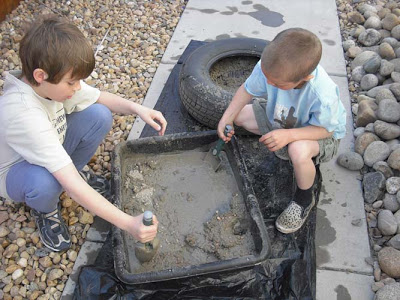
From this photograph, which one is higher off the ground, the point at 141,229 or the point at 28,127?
the point at 28,127

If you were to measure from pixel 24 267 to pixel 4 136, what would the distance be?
29.2 inches

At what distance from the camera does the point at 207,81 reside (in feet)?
9.62

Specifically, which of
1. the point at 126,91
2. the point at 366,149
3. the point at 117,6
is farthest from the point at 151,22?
the point at 366,149

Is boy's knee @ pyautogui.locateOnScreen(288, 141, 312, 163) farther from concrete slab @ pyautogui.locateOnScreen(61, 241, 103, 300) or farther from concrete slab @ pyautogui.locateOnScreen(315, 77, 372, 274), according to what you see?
concrete slab @ pyautogui.locateOnScreen(61, 241, 103, 300)

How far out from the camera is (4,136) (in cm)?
199

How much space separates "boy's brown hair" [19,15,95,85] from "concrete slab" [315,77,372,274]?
153 cm

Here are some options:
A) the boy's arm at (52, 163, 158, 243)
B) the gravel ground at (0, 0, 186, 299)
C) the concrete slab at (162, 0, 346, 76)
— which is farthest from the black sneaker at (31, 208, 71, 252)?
the concrete slab at (162, 0, 346, 76)

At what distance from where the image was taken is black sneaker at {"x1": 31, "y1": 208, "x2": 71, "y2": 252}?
2369 mm

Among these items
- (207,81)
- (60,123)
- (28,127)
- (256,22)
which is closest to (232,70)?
(207,81)

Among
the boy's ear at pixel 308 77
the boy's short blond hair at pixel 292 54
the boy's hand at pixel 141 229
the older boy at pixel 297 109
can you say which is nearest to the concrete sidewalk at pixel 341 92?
the older boy at pixel 297 109

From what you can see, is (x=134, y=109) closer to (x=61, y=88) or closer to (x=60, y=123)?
(x=60, y=123)

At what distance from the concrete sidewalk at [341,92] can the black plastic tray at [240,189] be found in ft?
1.24

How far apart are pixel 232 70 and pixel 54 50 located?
69.6 inches

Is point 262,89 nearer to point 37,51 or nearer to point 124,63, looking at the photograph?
point 37,51
